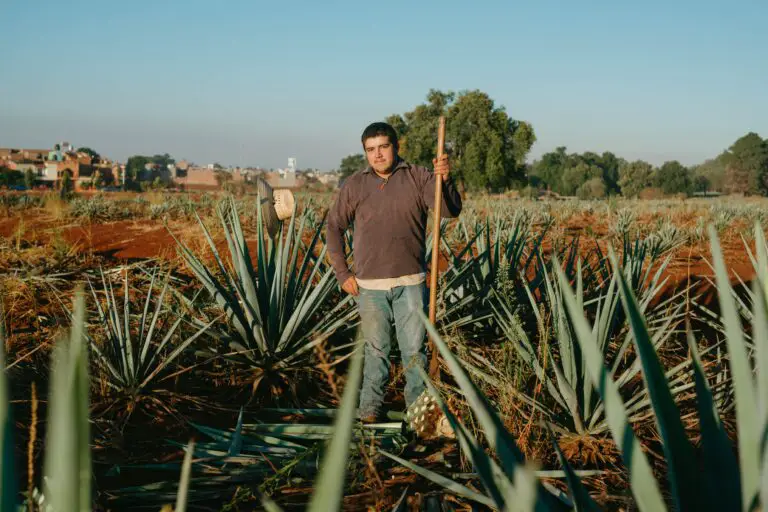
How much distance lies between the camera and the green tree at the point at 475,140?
35969mm

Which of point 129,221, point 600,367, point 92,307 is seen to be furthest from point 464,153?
point 600,367

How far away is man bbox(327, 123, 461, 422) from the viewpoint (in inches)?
110

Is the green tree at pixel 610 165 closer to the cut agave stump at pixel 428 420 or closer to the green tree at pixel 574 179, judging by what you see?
the green tree at pixel 574 179

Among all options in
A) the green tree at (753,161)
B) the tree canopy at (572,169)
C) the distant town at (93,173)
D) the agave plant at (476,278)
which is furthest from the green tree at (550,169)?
the agave plant at (476,278)

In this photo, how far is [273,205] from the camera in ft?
11.1

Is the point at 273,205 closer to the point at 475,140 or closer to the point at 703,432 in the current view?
the point at 703,432

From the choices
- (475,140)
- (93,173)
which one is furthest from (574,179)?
(93,173)

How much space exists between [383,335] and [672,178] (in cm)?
6635

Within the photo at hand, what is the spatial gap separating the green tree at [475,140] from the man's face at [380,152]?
3311 cm

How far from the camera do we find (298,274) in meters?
3.52

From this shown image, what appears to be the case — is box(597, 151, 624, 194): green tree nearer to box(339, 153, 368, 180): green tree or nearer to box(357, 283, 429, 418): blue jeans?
box(339, 153, 368, 180): green tree

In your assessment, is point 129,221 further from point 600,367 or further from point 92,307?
point 600,367

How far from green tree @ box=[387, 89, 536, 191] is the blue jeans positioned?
109ft

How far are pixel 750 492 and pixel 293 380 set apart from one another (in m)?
2.61
